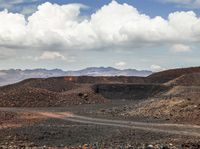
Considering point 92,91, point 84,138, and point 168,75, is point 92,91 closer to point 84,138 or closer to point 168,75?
point 84,138

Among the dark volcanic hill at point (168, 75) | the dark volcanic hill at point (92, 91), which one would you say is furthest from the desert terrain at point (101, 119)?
the dark volcanic hill at point (168, 75)

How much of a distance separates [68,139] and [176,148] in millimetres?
8245

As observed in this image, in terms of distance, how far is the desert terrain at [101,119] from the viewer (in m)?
27.2

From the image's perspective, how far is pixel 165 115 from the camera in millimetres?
45594

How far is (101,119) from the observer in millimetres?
45469

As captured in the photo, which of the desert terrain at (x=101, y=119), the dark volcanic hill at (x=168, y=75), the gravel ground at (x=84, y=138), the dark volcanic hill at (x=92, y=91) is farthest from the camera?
the dark volcanic hill at (x=168, y=75)

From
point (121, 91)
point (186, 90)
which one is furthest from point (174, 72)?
point (186, 90)

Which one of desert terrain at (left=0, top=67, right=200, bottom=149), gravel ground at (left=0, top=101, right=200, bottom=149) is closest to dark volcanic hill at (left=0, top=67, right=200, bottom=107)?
desert terrain at (left=0, top=67, right=200, bottom=149)

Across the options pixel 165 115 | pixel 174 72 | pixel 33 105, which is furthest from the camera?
pixel 174 72

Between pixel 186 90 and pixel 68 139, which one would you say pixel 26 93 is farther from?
pixel 68 139

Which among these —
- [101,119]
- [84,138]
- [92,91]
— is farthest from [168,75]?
[84,138]

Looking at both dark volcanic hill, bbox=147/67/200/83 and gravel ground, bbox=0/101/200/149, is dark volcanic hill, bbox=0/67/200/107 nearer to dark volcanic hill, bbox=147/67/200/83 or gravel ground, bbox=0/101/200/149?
dark volcanic hill, bbox=147/67/200/83

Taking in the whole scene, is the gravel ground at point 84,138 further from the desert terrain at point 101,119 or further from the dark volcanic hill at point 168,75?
the dark volcanic hill at point 168,75

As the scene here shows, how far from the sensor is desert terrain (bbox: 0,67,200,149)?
2723cm
